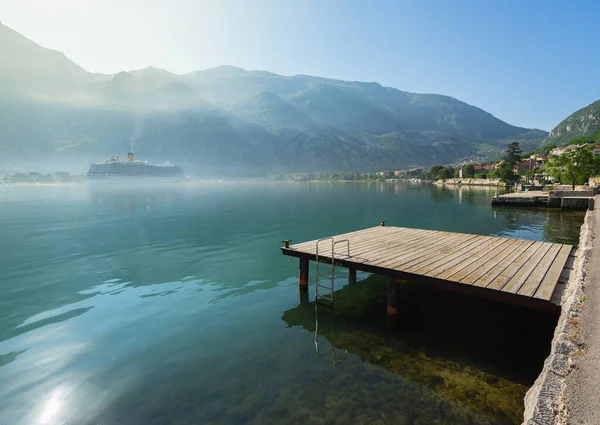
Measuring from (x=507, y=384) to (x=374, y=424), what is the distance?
3485 mm

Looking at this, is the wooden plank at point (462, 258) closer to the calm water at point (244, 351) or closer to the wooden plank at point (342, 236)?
the calm water at point (244, 351)

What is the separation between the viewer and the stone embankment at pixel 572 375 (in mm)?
3686

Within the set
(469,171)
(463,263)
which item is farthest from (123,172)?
(463,263)

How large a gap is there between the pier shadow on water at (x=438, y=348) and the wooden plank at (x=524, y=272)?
1.85 meters

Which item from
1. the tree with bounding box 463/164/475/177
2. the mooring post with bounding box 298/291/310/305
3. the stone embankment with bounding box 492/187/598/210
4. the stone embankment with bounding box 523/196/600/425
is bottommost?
the mooring post with bounding box 298/291/310/305

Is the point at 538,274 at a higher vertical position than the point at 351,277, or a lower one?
higher

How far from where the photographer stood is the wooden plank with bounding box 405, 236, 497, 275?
996 cm

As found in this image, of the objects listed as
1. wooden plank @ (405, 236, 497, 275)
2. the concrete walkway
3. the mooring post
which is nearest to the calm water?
the mooring post

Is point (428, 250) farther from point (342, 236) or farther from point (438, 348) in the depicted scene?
point (438, 348)

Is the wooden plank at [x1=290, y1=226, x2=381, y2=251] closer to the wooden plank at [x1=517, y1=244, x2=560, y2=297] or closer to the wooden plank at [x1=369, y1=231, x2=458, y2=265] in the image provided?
the wooden plank at [x1=369, y1=231, x2=458, y2=265]

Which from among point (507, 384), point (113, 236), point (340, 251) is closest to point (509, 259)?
point (507, 384)

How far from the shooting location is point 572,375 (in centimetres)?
432

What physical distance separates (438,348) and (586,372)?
4.90m

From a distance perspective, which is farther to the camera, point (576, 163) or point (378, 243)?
point (576, 163)
